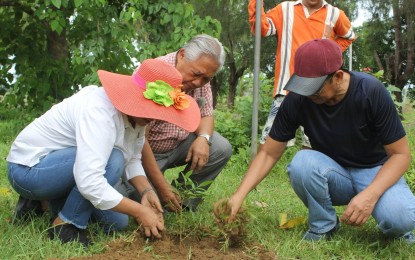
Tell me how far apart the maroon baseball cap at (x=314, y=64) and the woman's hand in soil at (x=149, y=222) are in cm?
89

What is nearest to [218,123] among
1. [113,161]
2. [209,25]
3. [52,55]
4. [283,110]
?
[209,25]

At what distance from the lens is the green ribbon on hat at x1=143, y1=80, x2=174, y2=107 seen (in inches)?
89.7

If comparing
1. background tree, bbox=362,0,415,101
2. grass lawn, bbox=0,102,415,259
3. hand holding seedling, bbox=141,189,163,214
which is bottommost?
background tree, bbox=362,0,415,101

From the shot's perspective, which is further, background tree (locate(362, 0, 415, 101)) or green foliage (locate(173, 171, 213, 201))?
background tree (locate(362, 0, 415, 101))

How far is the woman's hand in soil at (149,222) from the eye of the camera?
240cm

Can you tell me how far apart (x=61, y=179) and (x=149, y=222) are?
0.49 metres

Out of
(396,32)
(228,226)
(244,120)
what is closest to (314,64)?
(228,226)

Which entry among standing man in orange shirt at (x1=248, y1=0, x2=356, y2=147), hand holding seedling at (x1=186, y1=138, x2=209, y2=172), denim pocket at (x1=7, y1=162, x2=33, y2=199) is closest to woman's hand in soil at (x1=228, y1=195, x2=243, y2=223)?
hand holding seedling at (x1=186, y1=138, x2=209, y2=172)

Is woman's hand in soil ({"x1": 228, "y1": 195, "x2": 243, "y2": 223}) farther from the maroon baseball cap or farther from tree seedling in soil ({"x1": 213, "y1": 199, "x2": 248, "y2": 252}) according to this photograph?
the maroon baseball cap

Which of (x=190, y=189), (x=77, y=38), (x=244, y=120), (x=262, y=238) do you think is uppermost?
(x=77, y=38)

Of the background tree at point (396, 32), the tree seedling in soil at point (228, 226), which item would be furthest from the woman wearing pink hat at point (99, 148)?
the background tree at point (396, 32)

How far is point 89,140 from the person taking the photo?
2252 millimetres

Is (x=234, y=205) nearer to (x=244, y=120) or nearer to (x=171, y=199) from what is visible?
(x=171, y=199)

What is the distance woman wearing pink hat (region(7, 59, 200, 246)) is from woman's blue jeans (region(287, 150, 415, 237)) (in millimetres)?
710
